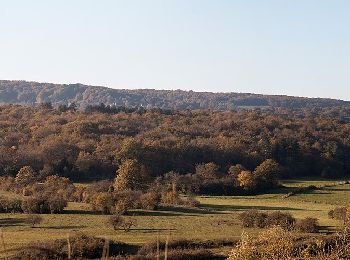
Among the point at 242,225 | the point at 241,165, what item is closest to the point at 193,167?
the point at 241,165

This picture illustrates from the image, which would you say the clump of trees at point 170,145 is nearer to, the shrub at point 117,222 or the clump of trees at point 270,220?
the clump of trees at point 270,220

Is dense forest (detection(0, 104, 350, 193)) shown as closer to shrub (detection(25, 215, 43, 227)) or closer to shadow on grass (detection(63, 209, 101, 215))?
shadow on grass (detection(63, 209, 101, 215))

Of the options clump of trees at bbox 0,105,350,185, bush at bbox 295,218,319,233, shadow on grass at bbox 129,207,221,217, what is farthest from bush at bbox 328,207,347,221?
clump of trees at bbox 0,105,350,185

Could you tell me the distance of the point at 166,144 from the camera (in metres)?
95.2

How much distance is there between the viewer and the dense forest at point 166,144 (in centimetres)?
8469

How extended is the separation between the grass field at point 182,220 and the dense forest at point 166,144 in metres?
13.3

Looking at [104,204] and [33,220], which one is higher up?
[104,204]

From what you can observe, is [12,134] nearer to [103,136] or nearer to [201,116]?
[103,136]

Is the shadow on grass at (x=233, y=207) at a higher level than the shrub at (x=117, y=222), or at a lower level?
lower

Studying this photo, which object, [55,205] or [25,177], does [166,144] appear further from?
[55,205]

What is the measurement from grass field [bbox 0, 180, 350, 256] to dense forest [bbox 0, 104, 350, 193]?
13261mm

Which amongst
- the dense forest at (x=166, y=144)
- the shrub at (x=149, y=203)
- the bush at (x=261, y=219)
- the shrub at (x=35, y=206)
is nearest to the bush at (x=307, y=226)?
the bush at (x=261, y=219)

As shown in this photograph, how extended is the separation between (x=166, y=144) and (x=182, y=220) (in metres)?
46.6

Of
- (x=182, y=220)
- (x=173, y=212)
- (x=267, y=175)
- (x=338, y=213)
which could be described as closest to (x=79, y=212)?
(x=173, y=212)
